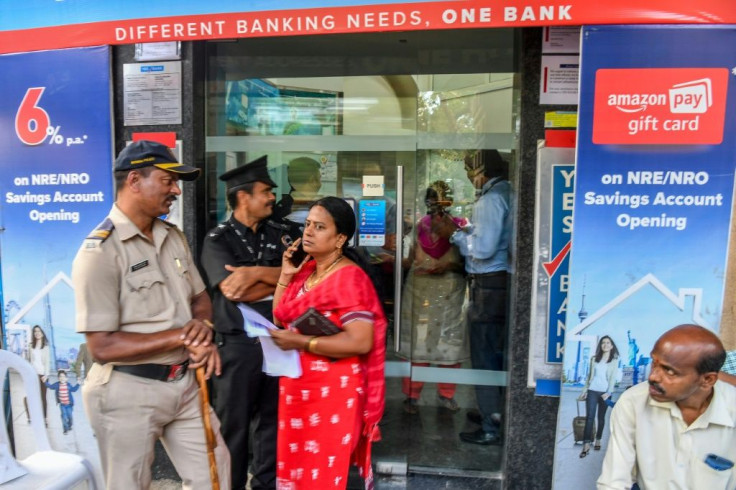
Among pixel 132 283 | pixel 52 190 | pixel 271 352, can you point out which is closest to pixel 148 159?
pixel 132 283

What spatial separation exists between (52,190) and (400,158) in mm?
2205

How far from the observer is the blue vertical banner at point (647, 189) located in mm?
2334

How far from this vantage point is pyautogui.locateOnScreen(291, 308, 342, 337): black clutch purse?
2.12 metres

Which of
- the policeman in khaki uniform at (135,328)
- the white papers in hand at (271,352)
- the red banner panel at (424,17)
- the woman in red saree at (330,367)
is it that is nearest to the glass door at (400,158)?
the red banner panel at (424,17)

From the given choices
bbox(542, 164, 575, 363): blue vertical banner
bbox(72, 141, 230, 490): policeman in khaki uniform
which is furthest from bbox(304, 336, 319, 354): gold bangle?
bbox(542, 164, 575, 363): blue vertical banner

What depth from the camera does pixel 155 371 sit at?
2023 millimetres

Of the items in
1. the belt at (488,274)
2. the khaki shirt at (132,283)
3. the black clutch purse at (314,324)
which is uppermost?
the khaki shirt at (132,283)

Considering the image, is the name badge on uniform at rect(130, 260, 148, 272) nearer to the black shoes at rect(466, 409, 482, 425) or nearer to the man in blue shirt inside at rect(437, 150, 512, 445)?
the man in blue shirt inside at rect(437, 150, 512, 445)

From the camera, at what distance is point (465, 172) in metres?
3.50

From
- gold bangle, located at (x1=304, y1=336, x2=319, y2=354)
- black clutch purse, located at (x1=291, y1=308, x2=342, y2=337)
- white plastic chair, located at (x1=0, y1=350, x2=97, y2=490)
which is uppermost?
black clutch purse, located at (x1=291, y1=308, x2=342, y2=337)

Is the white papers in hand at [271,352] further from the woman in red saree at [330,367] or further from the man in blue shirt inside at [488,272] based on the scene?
the man in blue shirt inside at [488,272]

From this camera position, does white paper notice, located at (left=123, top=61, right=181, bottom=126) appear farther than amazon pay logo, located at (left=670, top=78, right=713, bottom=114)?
Yes

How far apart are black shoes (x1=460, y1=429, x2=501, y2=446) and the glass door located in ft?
0.07

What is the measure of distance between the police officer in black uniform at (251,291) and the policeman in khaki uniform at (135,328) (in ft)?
1.68
